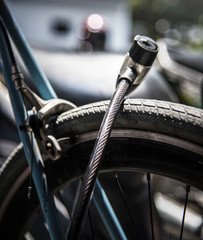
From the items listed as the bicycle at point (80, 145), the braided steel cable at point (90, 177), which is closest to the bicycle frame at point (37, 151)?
the bicycle at point (80, 145)

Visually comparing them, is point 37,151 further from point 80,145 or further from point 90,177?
point 90,177

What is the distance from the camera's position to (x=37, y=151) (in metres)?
0.65

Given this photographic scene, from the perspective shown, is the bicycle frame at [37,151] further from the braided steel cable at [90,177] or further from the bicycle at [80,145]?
the braided steel cable at [90,177]

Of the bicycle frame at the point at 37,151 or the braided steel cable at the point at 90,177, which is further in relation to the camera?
the bicycle frame at the point at 37,151

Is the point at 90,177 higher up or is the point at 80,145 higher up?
the point at 80,145

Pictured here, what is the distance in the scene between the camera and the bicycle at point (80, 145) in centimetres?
55

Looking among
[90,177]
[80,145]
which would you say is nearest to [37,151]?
[80,145]

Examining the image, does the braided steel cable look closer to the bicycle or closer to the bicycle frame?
the bicycle

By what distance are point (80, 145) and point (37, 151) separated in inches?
3.3

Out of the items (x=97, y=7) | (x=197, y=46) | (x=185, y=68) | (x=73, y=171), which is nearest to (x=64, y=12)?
(x=97, y=7)

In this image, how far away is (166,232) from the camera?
1144mm

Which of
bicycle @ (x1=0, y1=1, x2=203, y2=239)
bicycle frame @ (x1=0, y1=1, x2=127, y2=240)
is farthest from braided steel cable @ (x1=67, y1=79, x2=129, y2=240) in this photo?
bicycle frame @ (x1=0, y1=1, x2=127, y2=240)

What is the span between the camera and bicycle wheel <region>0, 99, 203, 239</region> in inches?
21.5

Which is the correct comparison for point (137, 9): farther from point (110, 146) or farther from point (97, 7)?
point (110, 146)
